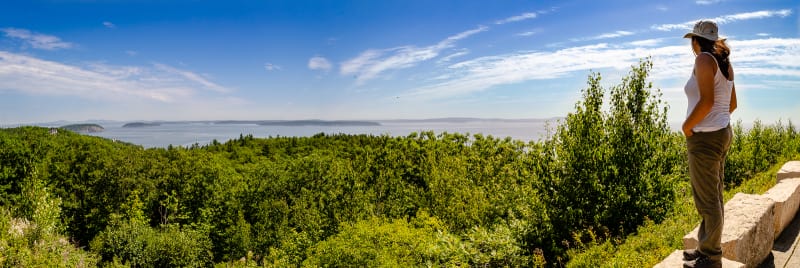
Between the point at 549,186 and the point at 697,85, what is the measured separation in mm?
7977

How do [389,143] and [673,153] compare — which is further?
[389,143]

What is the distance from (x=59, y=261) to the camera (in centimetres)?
3114

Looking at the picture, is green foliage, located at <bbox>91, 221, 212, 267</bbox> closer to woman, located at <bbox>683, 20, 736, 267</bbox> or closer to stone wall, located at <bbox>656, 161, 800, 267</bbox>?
stone wall, located at <bbox>656, 161, 800, 267</bbox>

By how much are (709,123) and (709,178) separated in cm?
58

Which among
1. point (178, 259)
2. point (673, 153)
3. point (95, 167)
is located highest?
point (673, 153)

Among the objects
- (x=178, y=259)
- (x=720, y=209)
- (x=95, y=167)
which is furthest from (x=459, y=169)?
(x=95, y=167)

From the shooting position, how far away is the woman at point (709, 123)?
429cm

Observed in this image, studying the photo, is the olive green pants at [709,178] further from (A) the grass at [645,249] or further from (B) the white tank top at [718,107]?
(A) the grass at [645,249]

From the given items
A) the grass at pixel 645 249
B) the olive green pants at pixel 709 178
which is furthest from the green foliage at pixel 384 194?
the olive green pants at pixel 709 178

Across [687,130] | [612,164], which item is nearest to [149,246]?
[612,164]

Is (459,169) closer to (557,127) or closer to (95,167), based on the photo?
(557,127)

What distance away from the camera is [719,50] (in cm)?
440

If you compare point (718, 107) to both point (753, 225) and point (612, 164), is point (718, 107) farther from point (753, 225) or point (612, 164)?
point (612, 164)

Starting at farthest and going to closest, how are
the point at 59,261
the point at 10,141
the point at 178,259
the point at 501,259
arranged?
1. the point at 10,141
2. the point at 178,259
3. the point at 59,261
4. the point at 501,259
